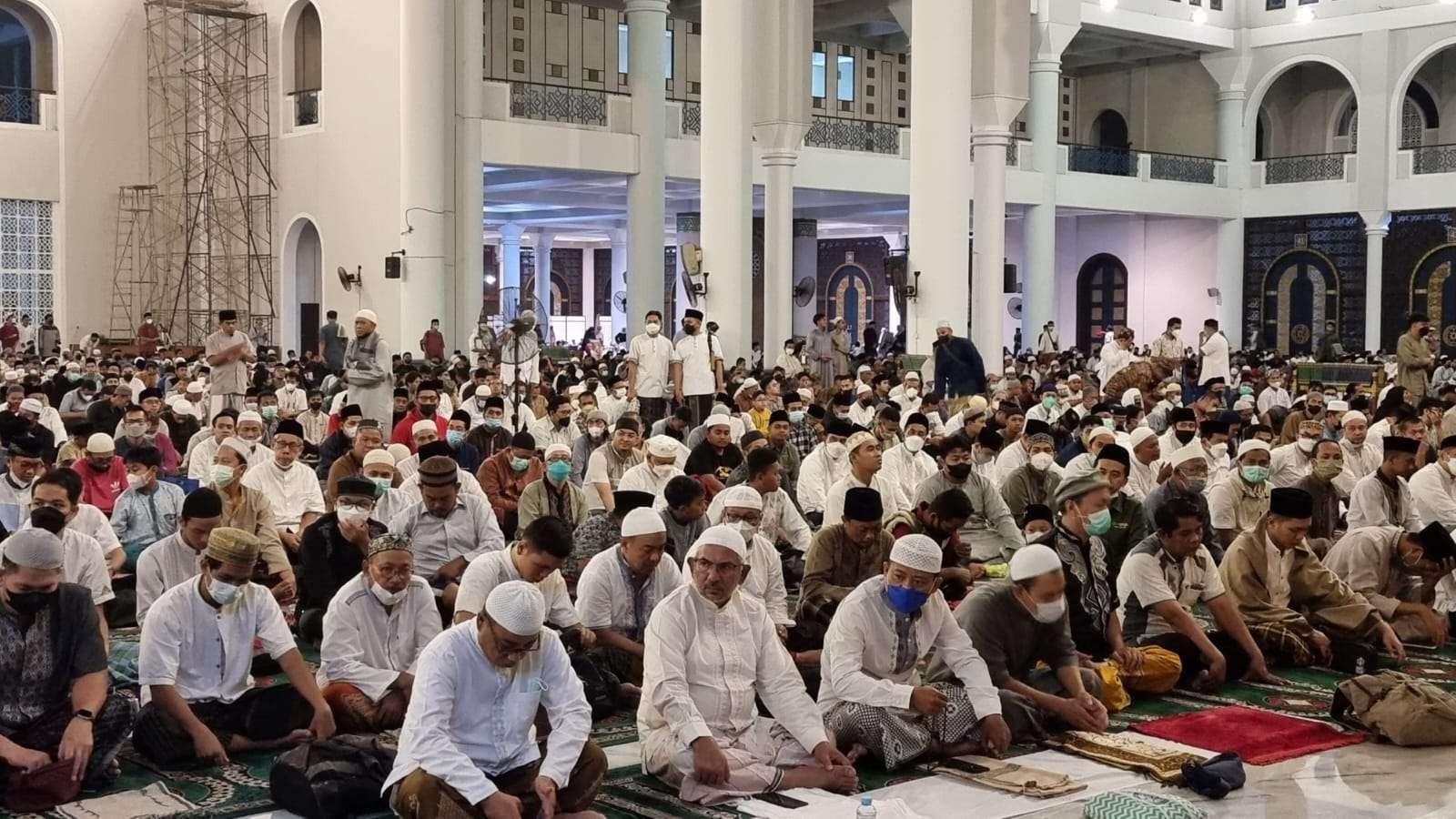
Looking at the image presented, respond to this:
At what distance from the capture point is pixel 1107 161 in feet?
79.3

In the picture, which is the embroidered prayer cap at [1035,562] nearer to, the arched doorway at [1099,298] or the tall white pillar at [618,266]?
the arched doorway at [1099,298]

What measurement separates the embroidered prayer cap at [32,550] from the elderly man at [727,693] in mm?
1522

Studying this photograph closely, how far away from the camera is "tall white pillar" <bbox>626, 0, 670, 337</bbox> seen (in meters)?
17.4

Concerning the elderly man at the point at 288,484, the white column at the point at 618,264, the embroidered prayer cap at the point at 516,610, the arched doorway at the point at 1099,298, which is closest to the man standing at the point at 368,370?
the elderly man at the point at 288,484

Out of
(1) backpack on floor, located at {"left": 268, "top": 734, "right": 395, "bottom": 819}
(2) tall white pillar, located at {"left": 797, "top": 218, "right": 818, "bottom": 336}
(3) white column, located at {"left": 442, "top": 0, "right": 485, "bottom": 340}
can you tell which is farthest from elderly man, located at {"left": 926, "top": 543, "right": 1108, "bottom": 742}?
(2) tall white pillar, located at {"left": 797, "top": 218, "right": 818, "bottom": 336}

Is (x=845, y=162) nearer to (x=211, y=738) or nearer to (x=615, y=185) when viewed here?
(x=615, y=185)

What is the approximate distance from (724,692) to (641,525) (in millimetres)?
801

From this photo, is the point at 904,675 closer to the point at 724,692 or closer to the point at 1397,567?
the point at 724,692

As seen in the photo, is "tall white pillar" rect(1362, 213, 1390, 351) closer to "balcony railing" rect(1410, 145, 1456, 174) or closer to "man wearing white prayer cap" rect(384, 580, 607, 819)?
"balcony railing" rect(1410, 145, 1456, 174)

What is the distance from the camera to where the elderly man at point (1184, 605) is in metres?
5.57

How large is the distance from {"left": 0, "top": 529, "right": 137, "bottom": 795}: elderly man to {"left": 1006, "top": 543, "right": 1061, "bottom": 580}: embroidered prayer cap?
2.51 m

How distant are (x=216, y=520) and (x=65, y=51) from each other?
16134 millimetres

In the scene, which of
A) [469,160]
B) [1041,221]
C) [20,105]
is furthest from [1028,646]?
[20,105]

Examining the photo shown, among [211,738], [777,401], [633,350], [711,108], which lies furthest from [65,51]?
[211,738]
